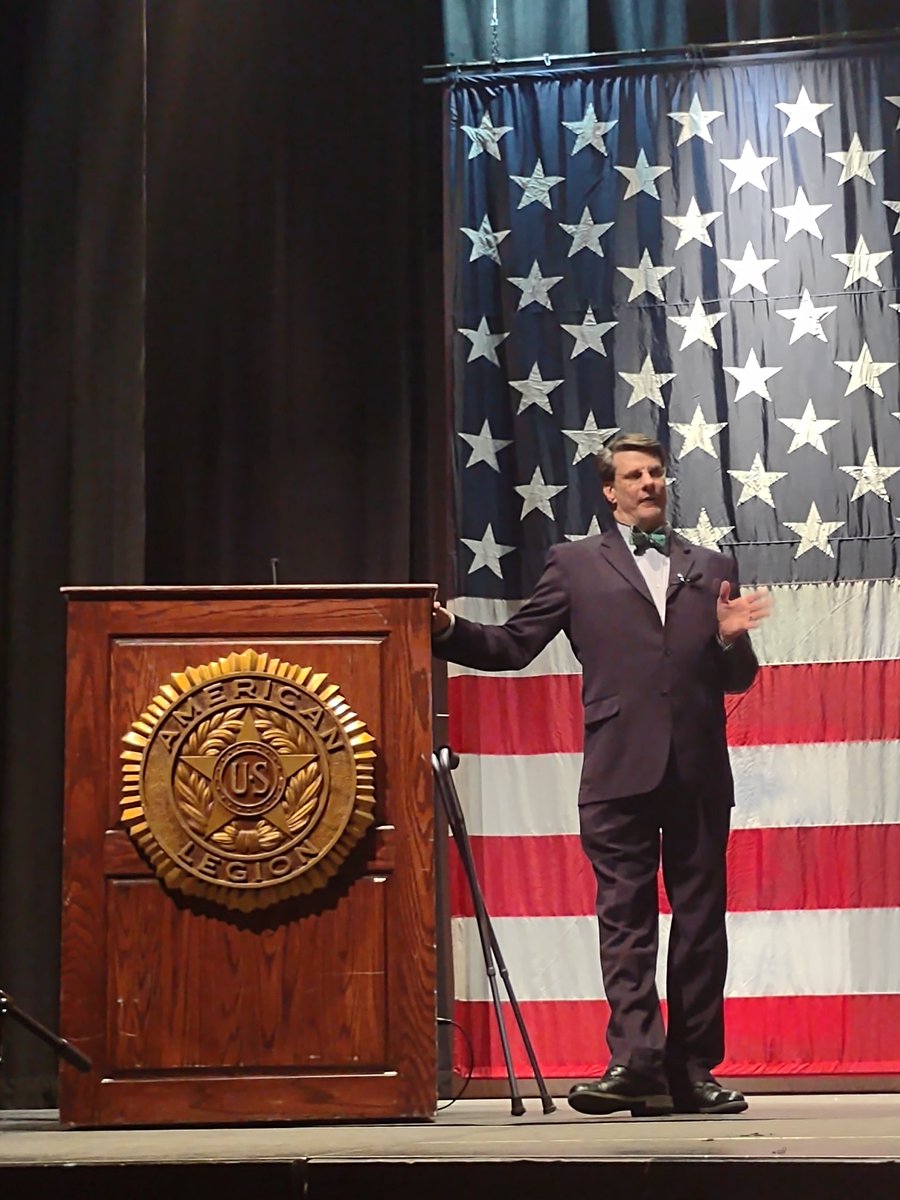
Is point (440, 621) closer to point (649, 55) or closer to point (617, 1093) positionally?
point (617, 1093)

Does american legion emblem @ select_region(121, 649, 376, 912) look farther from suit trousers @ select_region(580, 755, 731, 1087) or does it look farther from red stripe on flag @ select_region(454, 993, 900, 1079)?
red stripe on flag @ select_region(454, 993, 900, 1079)

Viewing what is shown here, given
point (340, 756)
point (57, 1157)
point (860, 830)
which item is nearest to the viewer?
point (57, 1157)

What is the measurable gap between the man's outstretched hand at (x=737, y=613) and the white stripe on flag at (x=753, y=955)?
4.64ft

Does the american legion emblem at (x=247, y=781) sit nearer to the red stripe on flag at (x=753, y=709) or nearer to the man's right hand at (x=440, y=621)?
the man's right hand at (x=440, y=621)

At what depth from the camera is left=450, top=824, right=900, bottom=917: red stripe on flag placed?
4.83 m

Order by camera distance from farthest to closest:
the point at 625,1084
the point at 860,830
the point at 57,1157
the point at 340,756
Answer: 1. the point at 860,830
2. the point at 625,1084
3. the point at 340,756
4. the point at 57,1157

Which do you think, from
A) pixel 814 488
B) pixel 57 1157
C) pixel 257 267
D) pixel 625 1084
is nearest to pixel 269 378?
pixel 257 267

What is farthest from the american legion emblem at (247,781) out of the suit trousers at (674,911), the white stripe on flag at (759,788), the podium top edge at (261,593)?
the white stripe on flag at (759,788)

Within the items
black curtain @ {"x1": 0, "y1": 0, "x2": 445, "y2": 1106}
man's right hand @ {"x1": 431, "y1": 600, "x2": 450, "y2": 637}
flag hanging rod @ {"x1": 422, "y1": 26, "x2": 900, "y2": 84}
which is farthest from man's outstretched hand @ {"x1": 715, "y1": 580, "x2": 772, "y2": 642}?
flag hanging rod @ {"x1": 422, "y1": 26, "x2": 900, "y2": 84}

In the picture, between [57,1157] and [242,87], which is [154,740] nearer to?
[57,1157]

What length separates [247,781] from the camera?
3.17 metres

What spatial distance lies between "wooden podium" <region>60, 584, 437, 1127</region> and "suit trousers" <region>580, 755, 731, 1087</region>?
0.66 metres

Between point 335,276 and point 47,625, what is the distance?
4.91 feet

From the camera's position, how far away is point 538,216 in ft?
17.2
